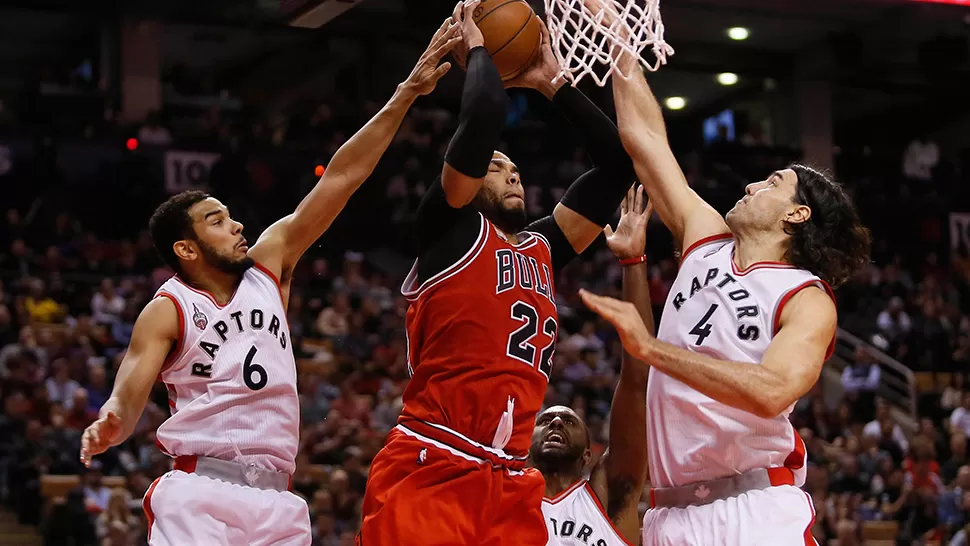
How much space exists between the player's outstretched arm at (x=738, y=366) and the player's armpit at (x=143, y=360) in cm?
172

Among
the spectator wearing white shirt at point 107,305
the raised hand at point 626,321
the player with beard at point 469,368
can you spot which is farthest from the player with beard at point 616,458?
the spectator wearing white shirt at point 107,305

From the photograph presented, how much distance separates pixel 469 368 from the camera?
13.8ft

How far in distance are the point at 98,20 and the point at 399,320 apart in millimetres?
8168

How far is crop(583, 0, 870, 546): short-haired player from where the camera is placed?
3.62 metres

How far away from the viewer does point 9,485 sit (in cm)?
1009

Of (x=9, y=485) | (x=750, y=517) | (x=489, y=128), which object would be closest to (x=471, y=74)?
(x=489, y=128)

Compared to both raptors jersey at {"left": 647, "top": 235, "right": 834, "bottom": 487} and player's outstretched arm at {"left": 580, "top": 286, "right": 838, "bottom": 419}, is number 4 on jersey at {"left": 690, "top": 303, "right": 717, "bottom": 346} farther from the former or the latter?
player's outstretched arm at {"left": 580, "top": 286, "right": 838, "bottom": 419}

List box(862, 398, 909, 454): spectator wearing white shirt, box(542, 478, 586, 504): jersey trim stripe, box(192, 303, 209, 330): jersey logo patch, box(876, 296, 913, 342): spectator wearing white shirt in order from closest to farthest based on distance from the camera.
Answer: box(192, 303, 209, 330): jersey logo patch
box(542, 478, 586, 504): jersey trim stripe
box(862, 398, 909, 454): spectator wearing white shirt
box(876, 296, 913, 342): spectator wearing white shirt

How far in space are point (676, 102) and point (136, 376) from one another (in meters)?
19.5

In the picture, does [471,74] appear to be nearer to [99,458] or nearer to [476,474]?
[476,474]

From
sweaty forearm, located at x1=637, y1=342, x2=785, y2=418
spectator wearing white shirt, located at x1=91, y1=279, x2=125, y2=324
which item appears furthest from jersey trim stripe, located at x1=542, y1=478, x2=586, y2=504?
spectator wearing white shirt, located at x1=91, y1=279, x2=125, y2=324

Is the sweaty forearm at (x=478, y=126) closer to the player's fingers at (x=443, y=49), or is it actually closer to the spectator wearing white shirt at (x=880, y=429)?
the player's fingers at (x=443, y=49)

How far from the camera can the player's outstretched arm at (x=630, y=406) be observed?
4.84m

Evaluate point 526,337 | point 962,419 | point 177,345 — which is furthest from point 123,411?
point 962,419
